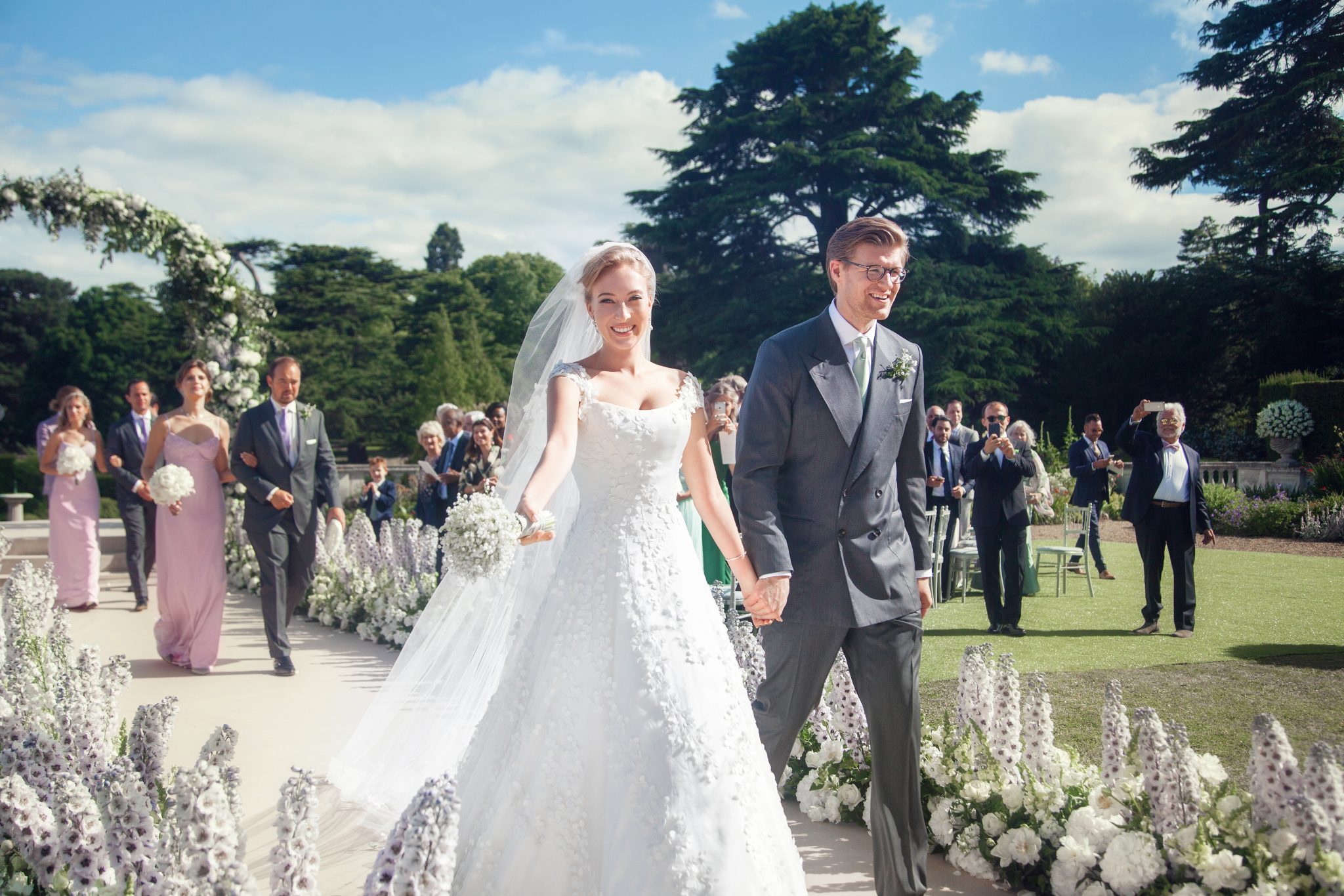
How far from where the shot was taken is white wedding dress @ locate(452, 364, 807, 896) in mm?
2617

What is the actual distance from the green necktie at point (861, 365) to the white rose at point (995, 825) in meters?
1.56

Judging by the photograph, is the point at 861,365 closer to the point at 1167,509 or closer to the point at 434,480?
the point at 1167,509

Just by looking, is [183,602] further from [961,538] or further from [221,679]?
[961,538]

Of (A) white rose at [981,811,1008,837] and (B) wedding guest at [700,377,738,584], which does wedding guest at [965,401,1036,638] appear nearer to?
(B) wedding guest at [700,377,738,584]

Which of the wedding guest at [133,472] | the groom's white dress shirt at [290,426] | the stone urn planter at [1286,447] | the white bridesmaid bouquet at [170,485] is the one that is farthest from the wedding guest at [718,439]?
the stone urn planter at [1286,447]

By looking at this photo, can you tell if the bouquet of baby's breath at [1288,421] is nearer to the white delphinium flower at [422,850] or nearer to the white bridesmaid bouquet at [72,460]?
the white bridesmaid bouquet at [72,460]

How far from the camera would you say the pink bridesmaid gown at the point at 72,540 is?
32.3 feet

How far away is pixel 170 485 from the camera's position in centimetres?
672

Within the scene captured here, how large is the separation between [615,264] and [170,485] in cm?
482

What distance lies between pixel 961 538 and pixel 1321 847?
923 centimetres

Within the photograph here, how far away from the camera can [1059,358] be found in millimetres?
31531

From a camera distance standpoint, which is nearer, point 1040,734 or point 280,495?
point 1040,734

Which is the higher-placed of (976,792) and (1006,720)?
(1006,720)

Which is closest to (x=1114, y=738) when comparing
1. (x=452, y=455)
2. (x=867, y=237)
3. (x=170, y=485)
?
(x=867, y=237)
